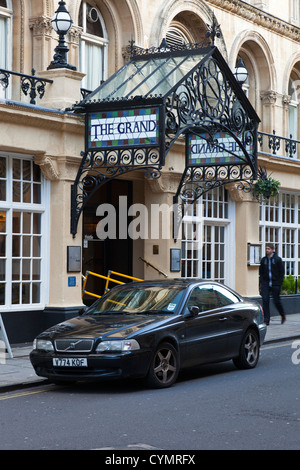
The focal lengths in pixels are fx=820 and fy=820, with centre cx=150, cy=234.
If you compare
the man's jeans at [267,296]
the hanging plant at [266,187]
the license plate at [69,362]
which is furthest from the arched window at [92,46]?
the license plate at [69,362]

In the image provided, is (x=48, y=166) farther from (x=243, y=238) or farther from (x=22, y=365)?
(x=243, y=238)

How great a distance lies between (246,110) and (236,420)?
33.7 feet

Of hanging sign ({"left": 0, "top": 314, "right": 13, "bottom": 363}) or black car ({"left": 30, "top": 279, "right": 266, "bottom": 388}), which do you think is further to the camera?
hanging sign ({"left": 0, "top": 314, "right": 13, "bottom": 363})

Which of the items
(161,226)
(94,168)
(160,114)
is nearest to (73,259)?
(94,168)

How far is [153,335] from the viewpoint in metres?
10.8

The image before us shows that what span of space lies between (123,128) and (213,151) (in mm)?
3707

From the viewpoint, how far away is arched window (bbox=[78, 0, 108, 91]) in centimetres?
1870

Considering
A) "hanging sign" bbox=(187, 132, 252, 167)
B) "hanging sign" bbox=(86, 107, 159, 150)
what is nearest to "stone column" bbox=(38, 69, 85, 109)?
"hanging sign" bbox=(86, 107, 159, 150)

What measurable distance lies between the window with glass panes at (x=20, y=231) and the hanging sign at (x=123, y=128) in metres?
1.42

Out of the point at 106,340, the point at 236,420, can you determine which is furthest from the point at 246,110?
the point at 236,420

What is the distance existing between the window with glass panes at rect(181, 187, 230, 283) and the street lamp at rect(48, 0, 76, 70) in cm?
568

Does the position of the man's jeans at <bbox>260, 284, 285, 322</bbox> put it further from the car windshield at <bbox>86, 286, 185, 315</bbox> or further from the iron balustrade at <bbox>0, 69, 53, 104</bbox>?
the car windshield at <bbox>86, 286, 185, 315</bbox>

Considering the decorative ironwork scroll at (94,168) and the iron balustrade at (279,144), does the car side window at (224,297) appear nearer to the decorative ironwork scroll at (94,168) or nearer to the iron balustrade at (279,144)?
the decorative ironwork scroll at (94,168)

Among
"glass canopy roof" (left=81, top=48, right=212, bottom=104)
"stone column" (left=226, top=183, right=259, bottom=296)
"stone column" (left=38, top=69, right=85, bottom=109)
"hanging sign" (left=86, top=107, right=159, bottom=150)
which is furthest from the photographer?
"stone column" (left=226, top=183, right=259, bottom=296)
